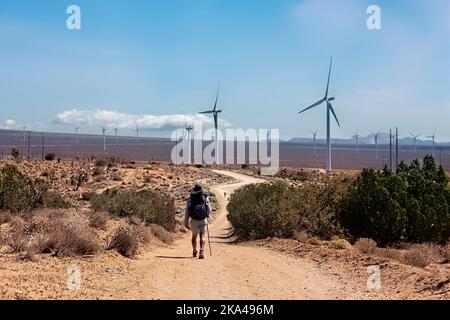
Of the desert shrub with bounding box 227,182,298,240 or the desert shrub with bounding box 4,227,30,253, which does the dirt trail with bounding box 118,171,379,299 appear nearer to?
the desert shrub with bounding box 4,227,30,253

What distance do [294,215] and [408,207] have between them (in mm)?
4845

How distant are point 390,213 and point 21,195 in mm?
15377

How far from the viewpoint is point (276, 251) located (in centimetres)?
1962

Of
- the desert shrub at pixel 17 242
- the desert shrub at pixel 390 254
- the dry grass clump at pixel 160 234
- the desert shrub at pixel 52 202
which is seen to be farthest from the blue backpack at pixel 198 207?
the desert shrub at pixel 52 202

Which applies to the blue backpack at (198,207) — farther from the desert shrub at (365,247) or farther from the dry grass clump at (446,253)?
the dry grass clump at (446,253)

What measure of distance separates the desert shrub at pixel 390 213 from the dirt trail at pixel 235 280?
7787mm

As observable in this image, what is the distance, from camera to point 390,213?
23.4 m

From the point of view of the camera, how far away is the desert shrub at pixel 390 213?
2353cm

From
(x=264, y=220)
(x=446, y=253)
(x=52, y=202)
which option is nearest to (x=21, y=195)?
(x=52, y=202)

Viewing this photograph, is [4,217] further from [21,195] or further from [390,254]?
[390,254]

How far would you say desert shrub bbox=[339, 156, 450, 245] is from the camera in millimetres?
23531
